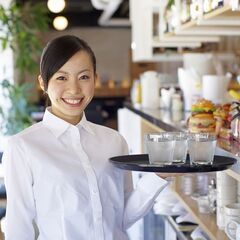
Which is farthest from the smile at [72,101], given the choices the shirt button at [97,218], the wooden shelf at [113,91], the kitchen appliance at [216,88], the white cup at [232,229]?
the wooden shelf at [113,91]

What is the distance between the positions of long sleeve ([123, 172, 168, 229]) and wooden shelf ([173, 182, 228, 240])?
32cm

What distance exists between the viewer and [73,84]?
5.37 ft

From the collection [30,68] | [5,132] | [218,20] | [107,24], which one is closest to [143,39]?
[30,68]

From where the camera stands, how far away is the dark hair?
164cm

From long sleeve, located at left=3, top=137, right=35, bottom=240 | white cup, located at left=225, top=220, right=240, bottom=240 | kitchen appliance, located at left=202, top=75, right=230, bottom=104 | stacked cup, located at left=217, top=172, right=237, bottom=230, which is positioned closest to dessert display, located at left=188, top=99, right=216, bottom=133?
stacked cup, located at left=217, top=172, right=237, bottom=230

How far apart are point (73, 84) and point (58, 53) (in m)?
0.10

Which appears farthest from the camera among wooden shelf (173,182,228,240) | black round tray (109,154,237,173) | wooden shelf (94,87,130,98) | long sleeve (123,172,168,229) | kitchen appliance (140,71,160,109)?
wooden shelf (94,87,130,98)

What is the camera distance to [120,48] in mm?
13648

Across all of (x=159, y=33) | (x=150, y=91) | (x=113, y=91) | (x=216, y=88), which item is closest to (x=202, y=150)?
(x=216, y=88)

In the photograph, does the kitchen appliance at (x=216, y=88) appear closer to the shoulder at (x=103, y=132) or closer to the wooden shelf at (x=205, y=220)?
the wooden shelf at (x=205, y=220)

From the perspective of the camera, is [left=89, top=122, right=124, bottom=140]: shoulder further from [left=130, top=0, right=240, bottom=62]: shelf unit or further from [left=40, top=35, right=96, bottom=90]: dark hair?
[left=130, top=0, right=240, bottom=62]: shelf unit

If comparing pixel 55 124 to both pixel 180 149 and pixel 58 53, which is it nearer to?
pixel 58 53

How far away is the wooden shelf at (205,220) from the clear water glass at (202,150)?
0.44m

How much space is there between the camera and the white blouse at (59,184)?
1.62m
